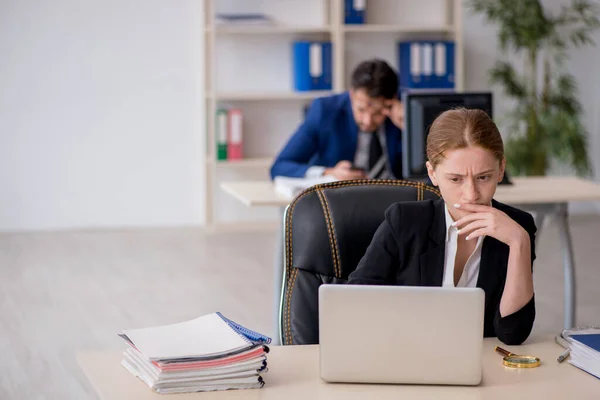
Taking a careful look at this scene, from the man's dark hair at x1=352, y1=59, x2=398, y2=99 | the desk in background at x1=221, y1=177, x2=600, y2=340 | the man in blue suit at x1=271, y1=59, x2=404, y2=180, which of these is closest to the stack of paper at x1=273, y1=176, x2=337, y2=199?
the desk in background at x1=221, y1=177, x2=600, y2=340

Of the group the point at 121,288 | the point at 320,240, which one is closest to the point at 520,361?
the point at 320,240

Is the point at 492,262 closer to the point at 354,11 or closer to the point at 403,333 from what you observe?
the point at 403,333

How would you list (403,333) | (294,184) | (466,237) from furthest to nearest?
(294,184), (466,237), (403,333)

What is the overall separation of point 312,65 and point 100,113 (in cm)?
149

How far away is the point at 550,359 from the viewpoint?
5.43ft

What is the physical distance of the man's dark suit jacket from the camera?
1873mm

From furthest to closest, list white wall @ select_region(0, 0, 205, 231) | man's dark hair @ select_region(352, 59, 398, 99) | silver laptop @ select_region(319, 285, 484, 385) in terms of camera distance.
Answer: white wall @ select_region(0, 0, 205, 231) → man's dark hair @ select_region(352, 59, 398, 99) → silver laptop @ select_region(319, 285, 484, 385)

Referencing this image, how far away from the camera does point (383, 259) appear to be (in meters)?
1.96

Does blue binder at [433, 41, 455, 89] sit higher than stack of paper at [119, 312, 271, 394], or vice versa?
blue binder at [433, 41, 455, 89]

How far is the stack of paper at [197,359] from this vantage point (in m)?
1.47

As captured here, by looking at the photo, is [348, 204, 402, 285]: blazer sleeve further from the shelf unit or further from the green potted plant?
the green potted plant

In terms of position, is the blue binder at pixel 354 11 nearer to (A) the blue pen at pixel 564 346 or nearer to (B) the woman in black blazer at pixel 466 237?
(B) the woman in black blazer at pixel 466 237

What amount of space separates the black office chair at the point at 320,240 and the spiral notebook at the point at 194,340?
19.2 inches

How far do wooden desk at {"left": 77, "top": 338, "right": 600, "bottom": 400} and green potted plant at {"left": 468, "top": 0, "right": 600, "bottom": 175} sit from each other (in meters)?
5.10
